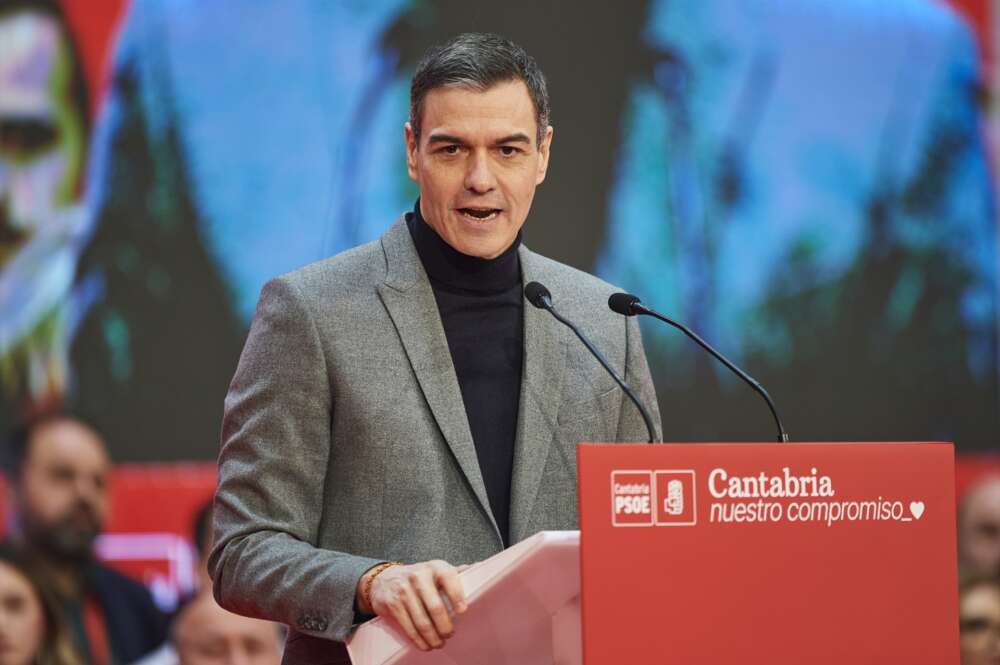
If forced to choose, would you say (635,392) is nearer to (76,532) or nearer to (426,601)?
(426,601)

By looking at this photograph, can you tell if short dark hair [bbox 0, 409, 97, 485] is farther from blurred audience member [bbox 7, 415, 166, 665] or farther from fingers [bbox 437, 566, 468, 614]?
fingers [bbox 437, 566, 468, 614]

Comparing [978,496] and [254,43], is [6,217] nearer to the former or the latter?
[254,43]

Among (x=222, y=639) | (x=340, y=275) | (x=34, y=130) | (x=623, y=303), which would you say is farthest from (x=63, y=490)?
(x=623, y=303)

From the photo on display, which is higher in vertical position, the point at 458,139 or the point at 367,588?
the point at 458,139

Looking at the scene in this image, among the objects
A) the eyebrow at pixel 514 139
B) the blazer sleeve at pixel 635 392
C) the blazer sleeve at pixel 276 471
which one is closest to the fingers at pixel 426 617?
the blazer sleeve at pixel 276 471

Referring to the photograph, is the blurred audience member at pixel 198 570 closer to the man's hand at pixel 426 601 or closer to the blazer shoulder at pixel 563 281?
the blazer shoulder at pixel 563 281

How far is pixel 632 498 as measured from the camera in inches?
67.5

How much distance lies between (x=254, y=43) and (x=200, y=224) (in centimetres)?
70

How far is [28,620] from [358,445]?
2.68m

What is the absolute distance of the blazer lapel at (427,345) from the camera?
7.43 ft

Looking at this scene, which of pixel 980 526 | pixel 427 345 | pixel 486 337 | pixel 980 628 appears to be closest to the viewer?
pixel 427 345

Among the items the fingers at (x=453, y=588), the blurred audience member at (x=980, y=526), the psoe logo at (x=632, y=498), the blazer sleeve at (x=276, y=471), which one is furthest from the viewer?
the blurred audience member at (x=980, y=526)

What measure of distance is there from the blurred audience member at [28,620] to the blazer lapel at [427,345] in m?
2.59

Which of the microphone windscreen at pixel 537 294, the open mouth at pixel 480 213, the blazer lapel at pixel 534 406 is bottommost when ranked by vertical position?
the blazer lapel at pixel 534 406
